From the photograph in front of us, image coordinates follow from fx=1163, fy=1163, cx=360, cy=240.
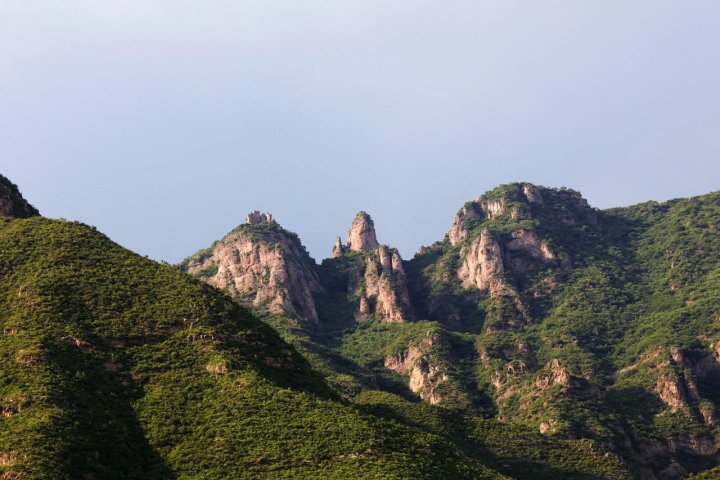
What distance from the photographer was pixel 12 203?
5640 inches

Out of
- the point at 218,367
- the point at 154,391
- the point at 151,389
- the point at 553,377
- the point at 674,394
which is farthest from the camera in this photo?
the point at 674,394

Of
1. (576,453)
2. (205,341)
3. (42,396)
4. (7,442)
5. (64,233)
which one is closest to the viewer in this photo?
(7,442)

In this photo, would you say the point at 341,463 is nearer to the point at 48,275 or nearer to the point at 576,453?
the point at 48,275

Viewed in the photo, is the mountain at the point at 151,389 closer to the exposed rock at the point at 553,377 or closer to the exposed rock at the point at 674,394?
the exposed rock at the point at 553,377

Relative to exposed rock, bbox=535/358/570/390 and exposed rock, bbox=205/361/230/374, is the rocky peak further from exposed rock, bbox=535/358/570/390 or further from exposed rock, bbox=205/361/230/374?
exposed rock, bbox=535/358/570/390

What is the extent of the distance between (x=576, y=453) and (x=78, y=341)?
7878 centimetres

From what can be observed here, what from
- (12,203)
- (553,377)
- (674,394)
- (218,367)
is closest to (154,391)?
(218,367)

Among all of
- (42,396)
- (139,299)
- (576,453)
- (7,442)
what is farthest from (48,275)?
(576,453)

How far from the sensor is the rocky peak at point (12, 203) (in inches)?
5556

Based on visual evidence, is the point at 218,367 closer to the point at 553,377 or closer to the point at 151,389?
the point at 151,389

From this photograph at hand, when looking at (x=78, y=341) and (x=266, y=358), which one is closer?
(x=78, y=341)

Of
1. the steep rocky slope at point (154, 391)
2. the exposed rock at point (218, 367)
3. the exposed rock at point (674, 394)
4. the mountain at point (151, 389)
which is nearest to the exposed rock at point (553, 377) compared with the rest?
the exposed rock at point (674, 394)

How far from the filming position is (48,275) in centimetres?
11631

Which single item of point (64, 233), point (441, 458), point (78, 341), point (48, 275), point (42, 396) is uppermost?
point (64, 233)
